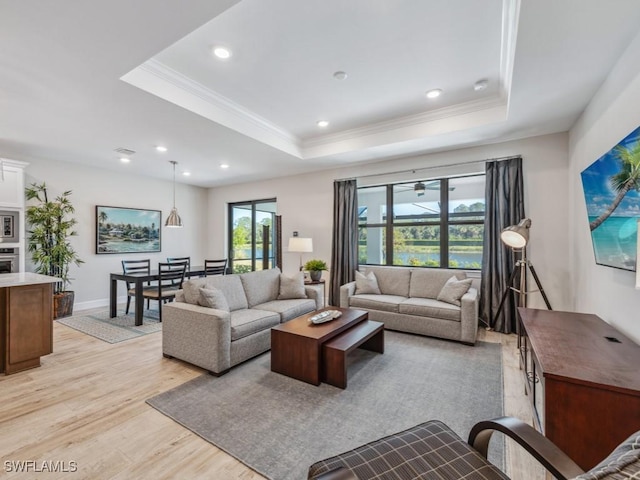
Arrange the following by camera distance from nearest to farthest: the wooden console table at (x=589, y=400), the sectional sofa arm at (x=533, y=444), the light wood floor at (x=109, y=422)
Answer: the sectional sofa arm at (x=533, y=444)
the wooden console table at (x=589, y=400)
the light wood floor at (x=109, y=422)

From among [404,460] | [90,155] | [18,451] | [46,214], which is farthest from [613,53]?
[46,214]

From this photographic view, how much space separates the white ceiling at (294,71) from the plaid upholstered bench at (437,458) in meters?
2.23

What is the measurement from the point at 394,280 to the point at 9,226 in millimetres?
5762

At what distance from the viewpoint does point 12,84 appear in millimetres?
2602

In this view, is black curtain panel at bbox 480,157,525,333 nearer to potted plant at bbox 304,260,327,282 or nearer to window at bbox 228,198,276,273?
potted plant at bbox 304,260,327,282

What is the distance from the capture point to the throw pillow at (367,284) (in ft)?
15.1

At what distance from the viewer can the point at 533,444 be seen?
1.01 m

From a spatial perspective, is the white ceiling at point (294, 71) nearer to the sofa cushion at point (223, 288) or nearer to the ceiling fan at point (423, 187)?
the ceiling fan at point (423, 187)

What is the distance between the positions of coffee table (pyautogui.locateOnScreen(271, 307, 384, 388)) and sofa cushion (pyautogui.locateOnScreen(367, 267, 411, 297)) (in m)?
1.63

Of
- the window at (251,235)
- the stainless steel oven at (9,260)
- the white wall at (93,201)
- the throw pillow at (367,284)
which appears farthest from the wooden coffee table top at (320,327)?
the white wall at (93,201)

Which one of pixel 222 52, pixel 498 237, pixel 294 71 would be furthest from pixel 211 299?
pixel 498 237

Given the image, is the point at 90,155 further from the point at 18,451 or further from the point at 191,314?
the point at 18,451

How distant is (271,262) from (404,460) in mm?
5791

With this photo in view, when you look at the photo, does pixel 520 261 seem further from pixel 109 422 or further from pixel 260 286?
pixel 109 422
